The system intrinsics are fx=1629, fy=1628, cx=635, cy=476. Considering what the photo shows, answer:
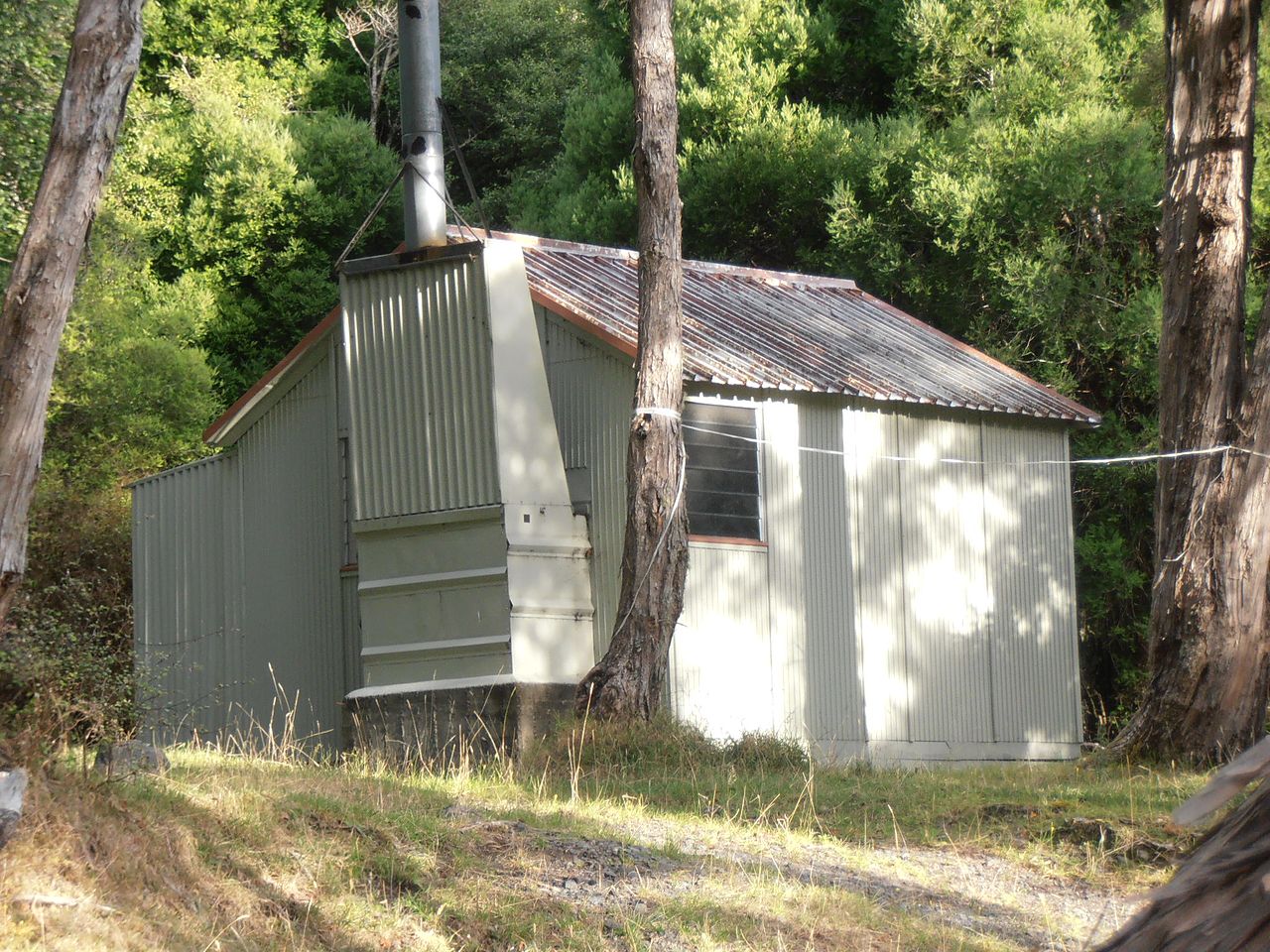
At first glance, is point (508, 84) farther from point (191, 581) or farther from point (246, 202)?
point (191, 581)

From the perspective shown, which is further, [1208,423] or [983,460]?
[983,460]

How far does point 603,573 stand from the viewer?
15664 millimetres

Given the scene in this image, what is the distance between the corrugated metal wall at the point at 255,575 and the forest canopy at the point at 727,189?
2.27 meters

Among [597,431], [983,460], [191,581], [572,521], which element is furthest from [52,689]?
[983,460]

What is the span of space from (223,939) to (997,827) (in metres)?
5.54

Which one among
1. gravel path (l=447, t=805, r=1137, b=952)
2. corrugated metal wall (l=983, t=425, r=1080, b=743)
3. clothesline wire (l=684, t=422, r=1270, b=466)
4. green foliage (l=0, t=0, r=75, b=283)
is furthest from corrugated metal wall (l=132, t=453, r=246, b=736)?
gravel path (l=447, t=805, r=1137, b=952)

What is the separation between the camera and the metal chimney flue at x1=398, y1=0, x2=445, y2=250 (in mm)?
15758

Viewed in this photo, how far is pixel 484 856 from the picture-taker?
9008 millimetres

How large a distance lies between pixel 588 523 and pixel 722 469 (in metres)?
1.43

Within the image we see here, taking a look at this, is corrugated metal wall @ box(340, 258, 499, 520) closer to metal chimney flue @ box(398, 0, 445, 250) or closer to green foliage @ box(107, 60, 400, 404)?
metal chimney flue @ box(398, 0, 445, 250)

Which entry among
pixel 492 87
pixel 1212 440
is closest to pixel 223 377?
pixel 492 87

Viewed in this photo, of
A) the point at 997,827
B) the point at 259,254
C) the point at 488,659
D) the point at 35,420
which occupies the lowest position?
the point at 997,827

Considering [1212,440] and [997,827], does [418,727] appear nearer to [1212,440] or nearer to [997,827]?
[997,827]

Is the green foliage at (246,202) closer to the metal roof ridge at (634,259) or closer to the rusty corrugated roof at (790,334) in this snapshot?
the metal roof ridge at (634,259)
